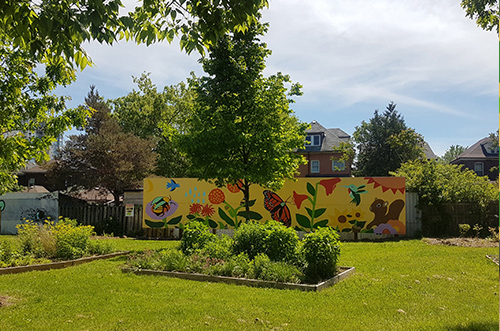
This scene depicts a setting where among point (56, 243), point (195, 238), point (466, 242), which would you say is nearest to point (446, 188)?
point (466, 242)

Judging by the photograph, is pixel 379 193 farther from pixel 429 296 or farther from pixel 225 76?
pixel 429 296

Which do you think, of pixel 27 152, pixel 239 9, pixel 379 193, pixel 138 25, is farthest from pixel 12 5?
Answer: pixel 379 193

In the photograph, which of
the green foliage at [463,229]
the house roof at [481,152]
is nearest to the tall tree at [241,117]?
the green foliage at [463,229]

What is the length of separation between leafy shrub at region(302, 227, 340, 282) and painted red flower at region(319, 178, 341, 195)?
10.3m

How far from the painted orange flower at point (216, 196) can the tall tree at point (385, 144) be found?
95.6 feet

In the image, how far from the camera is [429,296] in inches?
283

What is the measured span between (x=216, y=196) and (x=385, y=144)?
109ft

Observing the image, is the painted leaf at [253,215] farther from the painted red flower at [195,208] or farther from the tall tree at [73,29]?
the tall tree at [73,29]

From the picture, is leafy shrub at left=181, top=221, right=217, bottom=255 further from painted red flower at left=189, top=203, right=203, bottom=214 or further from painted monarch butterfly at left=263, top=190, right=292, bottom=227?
painted red flower at left=189, top=203, right=203, bottom=214

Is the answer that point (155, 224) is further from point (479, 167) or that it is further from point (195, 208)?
point (479, 167)

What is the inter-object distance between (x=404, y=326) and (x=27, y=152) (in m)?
6.70

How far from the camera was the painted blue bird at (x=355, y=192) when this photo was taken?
18.5 meters

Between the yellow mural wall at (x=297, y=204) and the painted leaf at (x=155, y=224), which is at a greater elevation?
the yellow mural wall at (x=297, y=204)

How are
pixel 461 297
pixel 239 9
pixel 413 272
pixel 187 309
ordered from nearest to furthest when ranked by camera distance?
pixel 239 9, pixel 187 309, pixel 461 297, pixel 413 272
